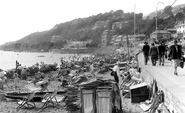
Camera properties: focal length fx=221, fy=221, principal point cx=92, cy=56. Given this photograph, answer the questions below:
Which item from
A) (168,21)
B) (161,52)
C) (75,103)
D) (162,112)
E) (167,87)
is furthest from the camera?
(168,21)

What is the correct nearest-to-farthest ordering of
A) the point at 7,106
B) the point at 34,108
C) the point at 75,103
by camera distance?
the point at 75,103 < the point at 34,108 < the point at 7,106

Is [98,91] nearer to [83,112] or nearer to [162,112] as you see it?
[83,112]

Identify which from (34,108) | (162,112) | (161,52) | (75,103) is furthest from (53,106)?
(161,52)

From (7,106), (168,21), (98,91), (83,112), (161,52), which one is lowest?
(7,106)

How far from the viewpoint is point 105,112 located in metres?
6.89

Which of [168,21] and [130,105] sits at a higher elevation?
[168,21]

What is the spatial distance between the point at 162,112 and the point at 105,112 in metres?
1.70

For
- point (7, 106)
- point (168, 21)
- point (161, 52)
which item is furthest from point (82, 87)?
point (168, 21)

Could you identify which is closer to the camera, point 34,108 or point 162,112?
point 162,112

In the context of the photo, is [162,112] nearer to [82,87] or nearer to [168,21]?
[82,87]

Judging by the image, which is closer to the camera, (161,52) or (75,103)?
(75,103)

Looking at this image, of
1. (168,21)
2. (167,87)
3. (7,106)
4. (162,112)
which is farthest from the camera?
(168,21)

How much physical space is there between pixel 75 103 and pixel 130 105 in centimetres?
229

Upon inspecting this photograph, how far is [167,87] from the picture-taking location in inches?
267
